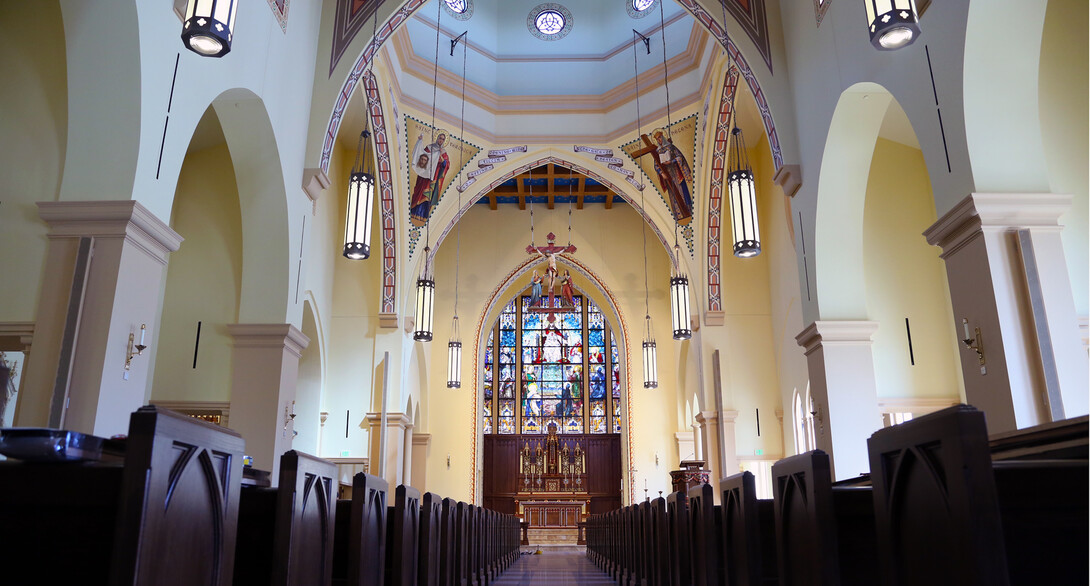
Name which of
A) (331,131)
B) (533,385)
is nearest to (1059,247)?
(331,131)

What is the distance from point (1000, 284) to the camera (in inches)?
181

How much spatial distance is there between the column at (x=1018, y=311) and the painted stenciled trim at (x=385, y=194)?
8.07 m

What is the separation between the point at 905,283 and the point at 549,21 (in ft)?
24.2

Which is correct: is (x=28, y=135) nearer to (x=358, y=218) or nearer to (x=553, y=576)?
(x=358, y=218)

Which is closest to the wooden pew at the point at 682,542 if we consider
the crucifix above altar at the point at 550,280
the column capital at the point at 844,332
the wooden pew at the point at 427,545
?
the wooden pew at the point at 427,545

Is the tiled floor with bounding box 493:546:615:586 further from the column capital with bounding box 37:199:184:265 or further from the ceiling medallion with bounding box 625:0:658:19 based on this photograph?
the ceiling medallion with bounding box 625:0:658:19

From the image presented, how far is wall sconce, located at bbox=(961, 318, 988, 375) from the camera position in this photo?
470 cm

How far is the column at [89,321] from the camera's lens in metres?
4.62

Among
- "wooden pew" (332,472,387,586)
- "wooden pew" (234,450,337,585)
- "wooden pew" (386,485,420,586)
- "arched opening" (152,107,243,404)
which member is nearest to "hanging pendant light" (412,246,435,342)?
"arched opening" (152,107,243,404)

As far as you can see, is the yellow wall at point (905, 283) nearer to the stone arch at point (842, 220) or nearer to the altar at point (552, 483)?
the stone arch at point (842, 220)

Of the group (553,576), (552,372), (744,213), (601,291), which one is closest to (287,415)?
(553,576)

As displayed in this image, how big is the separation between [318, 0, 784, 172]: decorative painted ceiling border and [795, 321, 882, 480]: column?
75.8 inches

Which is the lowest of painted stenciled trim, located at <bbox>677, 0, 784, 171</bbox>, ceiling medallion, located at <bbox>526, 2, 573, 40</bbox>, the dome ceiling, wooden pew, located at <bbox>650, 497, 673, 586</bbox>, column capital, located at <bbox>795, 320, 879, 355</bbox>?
wooden pew, located at <bbox>650, 497, 673, 586</bbox>

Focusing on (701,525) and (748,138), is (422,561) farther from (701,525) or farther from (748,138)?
(748,138)
